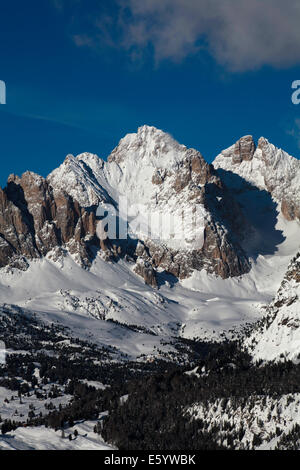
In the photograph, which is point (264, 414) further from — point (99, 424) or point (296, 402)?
point (99, 424)

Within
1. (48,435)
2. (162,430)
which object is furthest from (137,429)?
(48,435)

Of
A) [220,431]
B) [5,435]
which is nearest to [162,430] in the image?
[220,431]

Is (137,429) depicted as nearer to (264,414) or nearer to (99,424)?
(99,424)

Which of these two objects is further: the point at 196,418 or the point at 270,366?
the point at 270,366
